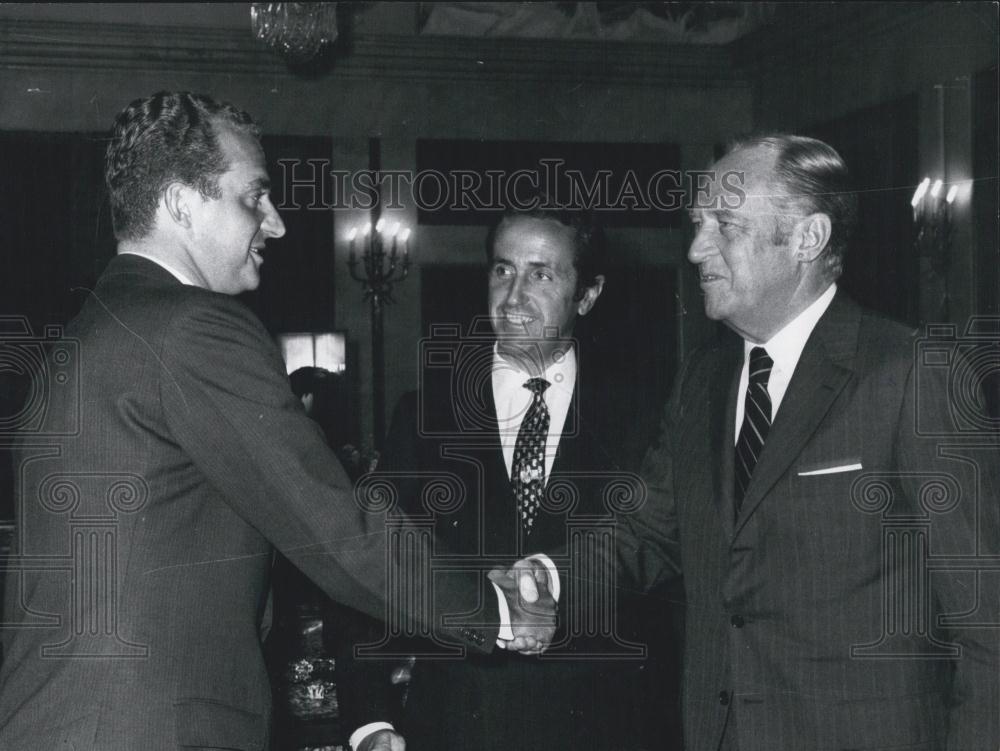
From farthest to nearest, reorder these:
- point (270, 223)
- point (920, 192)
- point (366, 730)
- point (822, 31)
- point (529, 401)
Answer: point (822, 31), point (920, 192), point (529, 401), point (366, 730), point (270, 223)

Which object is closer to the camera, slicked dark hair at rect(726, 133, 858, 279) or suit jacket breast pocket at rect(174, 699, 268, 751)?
suit jacket breast pocket at rect(174, 699, 268, 751)

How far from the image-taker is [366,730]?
6.55 feet

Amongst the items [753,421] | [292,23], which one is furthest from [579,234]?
[292,23]

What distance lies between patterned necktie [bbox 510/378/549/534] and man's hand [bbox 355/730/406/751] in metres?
0.47

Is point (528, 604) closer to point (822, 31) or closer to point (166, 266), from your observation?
point (166, 266)

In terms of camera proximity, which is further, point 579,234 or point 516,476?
point 579,234

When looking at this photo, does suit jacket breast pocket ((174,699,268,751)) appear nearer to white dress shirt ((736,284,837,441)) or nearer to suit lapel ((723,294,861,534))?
suit lapel ((723,294,861,534))

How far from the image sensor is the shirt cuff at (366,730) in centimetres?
199

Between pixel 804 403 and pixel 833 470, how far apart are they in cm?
13

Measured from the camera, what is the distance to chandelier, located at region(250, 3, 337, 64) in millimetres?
4812

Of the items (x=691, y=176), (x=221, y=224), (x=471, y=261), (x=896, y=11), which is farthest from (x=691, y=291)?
(x=221, y=224)

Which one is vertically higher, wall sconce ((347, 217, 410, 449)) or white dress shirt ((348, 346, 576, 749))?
wall sconce ((347, 217, 410, 449))

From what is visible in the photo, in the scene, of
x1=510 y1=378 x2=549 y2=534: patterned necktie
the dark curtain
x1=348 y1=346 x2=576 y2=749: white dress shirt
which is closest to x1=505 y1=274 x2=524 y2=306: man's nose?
x1=348 y1=346 x2=576 y2=749: white dress shirt

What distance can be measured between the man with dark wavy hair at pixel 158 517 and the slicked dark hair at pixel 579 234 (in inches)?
31.9
